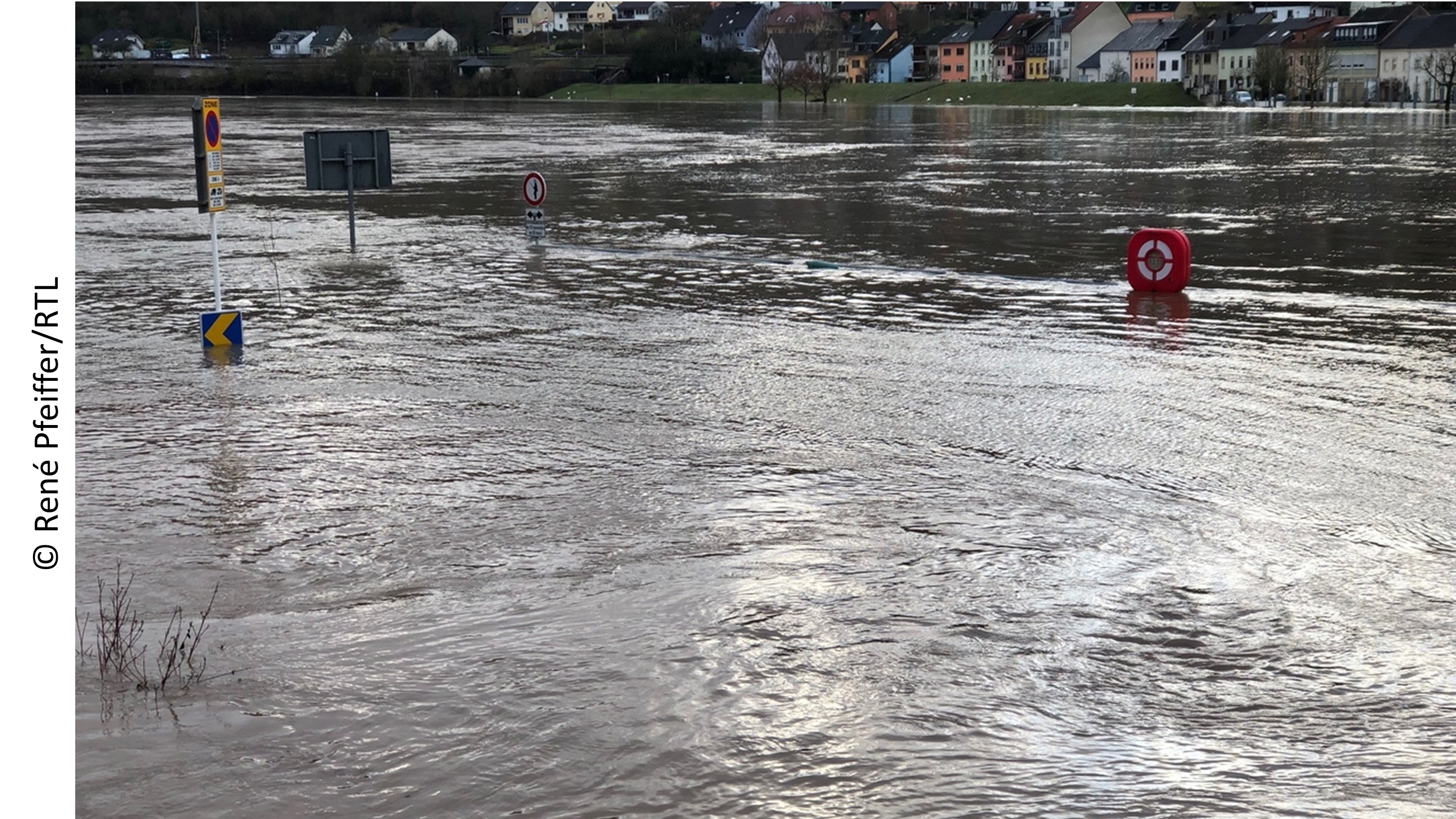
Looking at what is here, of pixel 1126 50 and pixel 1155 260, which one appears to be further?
pixel 1126 50

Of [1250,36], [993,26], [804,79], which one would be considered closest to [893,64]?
[993,26]

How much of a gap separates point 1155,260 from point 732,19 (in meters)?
184

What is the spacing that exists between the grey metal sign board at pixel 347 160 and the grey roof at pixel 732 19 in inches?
6855

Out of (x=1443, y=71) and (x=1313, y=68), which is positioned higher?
(x=1313, y=68)

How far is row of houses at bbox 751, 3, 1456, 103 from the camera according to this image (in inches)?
4035

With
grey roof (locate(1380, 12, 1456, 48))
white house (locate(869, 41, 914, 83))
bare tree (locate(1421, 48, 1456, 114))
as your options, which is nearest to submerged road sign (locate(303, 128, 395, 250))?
bare tree (locate(1421, 48, 1456, 114))

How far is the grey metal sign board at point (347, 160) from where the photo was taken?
19.8 m

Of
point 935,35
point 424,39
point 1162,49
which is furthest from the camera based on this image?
point 424,39

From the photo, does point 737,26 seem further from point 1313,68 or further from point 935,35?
point 1313,68

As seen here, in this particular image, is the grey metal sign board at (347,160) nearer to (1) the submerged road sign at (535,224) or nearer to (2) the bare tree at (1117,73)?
(1) the submerged road sign at (535,224)

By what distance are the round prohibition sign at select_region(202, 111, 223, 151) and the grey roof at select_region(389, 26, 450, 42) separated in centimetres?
19314

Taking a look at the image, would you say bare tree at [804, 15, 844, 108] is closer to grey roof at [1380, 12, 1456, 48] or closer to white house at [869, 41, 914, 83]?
white house at [869, 41, 914, 83]

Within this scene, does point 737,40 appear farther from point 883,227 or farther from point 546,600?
point 546,600

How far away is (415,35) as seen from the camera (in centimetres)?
19750
